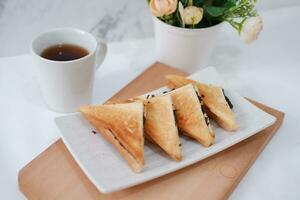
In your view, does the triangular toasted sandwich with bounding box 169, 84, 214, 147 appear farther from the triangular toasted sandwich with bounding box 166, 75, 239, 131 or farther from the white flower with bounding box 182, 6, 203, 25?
the white flower with bounding box 182, 6, 203, 25

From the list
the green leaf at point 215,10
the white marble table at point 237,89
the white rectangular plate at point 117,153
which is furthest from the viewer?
the green leaf at point 215,10

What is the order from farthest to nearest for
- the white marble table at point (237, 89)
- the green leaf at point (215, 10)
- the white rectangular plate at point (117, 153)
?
the green leaf at point (215, 10)
the white marble table at point (237, 89)
the white rectangular plate at point (117, 153)

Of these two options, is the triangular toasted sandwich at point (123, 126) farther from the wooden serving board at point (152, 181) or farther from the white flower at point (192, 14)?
the white flower at point (192, 14)

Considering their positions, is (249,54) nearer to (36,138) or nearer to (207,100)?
(207,100)

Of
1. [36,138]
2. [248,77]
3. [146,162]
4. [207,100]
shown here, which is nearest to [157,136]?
[146,162]

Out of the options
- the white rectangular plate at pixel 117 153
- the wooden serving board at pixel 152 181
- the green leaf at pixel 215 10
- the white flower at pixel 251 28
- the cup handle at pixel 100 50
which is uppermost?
the green leaf at pixel 215 10

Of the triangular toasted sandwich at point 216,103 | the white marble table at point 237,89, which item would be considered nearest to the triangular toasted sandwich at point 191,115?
the triangular toasted sandwich at point 216,103
